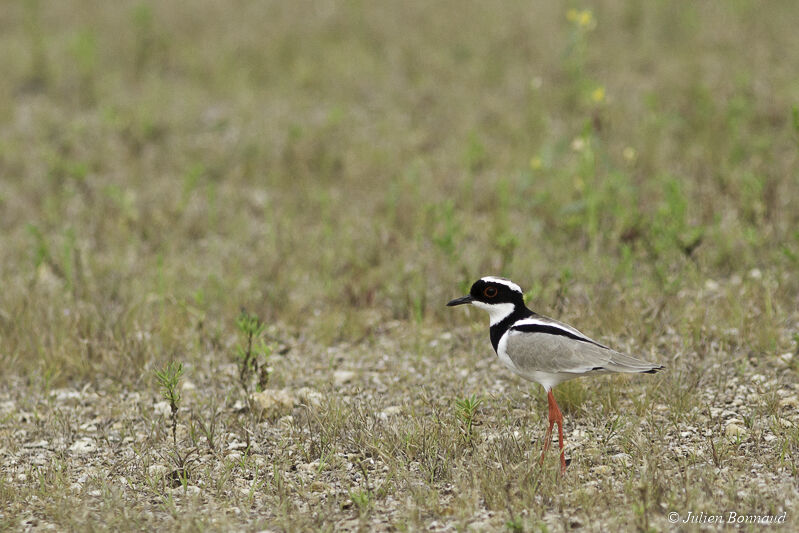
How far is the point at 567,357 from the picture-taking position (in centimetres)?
445

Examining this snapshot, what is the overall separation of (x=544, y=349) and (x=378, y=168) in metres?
4.84

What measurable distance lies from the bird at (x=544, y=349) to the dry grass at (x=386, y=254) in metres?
0.36

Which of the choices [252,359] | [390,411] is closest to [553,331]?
[390,411]

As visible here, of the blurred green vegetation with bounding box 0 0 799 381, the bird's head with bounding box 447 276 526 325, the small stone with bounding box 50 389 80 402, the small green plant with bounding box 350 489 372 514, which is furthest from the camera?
the blurred green vegetation with bounding box 0 0 799 381

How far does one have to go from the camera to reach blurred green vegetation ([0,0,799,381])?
6508 millimetres

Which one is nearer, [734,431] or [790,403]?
[734,431]

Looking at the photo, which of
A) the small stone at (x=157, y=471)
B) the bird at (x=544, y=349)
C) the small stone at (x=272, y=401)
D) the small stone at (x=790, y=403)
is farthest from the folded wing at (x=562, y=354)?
the small stone at (x=157, y=471)

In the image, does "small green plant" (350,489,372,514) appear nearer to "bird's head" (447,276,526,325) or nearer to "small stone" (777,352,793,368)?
"bird's head" (447,276,526,325)

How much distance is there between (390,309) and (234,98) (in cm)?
477

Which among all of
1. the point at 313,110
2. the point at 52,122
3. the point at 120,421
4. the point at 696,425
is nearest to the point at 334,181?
the point at 313,110

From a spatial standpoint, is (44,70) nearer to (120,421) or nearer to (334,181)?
(334,181)

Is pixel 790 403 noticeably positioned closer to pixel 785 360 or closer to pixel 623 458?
pixel 785 360

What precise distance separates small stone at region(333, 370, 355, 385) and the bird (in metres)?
1.33

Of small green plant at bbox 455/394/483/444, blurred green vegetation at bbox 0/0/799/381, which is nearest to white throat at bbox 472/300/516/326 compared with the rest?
small green plant at bbox 455/394/483/444
